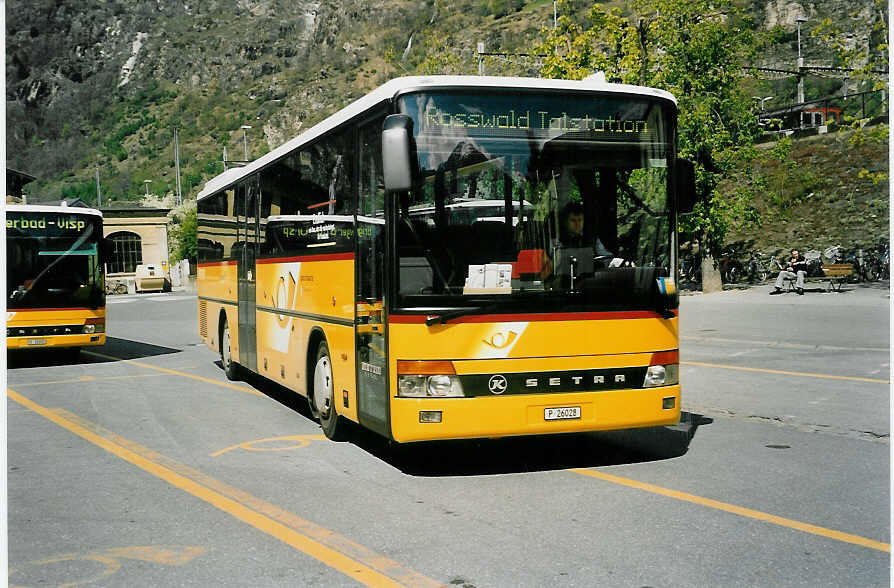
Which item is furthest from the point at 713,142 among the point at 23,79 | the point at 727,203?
the point at 23,79

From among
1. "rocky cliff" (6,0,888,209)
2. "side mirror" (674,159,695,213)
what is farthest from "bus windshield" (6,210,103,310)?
"rocky cliff" (6,0,888,209)

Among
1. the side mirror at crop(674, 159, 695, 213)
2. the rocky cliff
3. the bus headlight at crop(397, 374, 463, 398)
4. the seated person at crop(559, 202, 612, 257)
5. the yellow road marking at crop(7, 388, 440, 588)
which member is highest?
the rocky cliff

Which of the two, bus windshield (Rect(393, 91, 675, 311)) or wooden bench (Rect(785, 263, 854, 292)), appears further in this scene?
wooden bench (Rect(785, 263, 854, 292))

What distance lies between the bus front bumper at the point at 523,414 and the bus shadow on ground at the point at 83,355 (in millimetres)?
12351

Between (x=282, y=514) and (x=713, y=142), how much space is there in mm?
28938

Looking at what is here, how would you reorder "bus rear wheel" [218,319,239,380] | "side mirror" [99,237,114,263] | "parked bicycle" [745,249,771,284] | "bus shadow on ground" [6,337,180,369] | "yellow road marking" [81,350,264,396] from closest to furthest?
"yellow road marking" [81,350,264,396] < "bus rear wheel" [218,319,239,380] < "side mirror" [99,237,114,263] < "bus shadow on ground" [6,337,180,369] < "parked bicycle" [745,249,771,284]

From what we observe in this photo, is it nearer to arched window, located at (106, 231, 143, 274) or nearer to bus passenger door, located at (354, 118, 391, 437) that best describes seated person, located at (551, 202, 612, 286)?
bus passenger door, located at (354, 118, 391, 437)

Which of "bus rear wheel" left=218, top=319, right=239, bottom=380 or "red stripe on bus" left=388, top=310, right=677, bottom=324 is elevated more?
"red stripe on bus" left=388, top=310, right=677, bottom=324

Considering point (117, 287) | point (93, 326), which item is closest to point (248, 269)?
point (93, 326)

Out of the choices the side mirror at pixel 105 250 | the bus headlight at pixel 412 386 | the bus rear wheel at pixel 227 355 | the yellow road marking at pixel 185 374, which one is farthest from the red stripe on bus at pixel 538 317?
the side mirror at pixel 105 250

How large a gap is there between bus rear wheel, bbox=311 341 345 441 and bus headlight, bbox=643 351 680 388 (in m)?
2.88

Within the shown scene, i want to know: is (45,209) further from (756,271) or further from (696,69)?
(756,271)

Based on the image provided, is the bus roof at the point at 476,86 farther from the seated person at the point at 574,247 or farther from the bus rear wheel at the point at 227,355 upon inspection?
the bus rear wheel at the point at 227,355

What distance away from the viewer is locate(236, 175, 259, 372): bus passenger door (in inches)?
515
